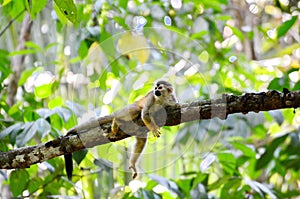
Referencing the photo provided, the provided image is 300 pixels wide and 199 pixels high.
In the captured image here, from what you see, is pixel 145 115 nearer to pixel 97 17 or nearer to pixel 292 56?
pixel 97 17

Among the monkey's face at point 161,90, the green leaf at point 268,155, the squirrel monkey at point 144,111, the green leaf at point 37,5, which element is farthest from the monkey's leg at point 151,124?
the green leaf at point 268,155

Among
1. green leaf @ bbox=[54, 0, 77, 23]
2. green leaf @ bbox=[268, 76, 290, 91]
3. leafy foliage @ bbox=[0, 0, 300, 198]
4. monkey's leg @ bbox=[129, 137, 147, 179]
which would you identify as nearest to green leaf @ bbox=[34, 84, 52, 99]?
leafy foliage @ bbox=[0, 0, 300, 198]

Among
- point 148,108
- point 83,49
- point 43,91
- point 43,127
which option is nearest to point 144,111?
point 148,108

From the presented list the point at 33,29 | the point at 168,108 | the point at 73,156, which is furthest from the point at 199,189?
the point at 33,29

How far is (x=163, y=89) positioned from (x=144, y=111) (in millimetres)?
108

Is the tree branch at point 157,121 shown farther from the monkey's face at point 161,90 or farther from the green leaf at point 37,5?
the green leaf at point 37,5

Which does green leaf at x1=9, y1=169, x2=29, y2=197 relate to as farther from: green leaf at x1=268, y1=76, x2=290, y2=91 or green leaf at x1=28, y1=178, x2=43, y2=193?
green leaf at x1=268, y1=76, x2=290, y2=91

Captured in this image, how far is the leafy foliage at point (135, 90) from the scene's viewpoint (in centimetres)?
157

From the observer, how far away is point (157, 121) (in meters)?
1.41

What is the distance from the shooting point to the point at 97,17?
95.3 inches

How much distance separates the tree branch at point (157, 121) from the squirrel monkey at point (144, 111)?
0.02 m

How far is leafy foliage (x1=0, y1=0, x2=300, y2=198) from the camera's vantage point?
1.57 metres

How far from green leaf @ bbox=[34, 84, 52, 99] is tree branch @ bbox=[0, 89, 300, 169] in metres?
0.80

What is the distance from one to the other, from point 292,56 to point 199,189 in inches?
62.9
